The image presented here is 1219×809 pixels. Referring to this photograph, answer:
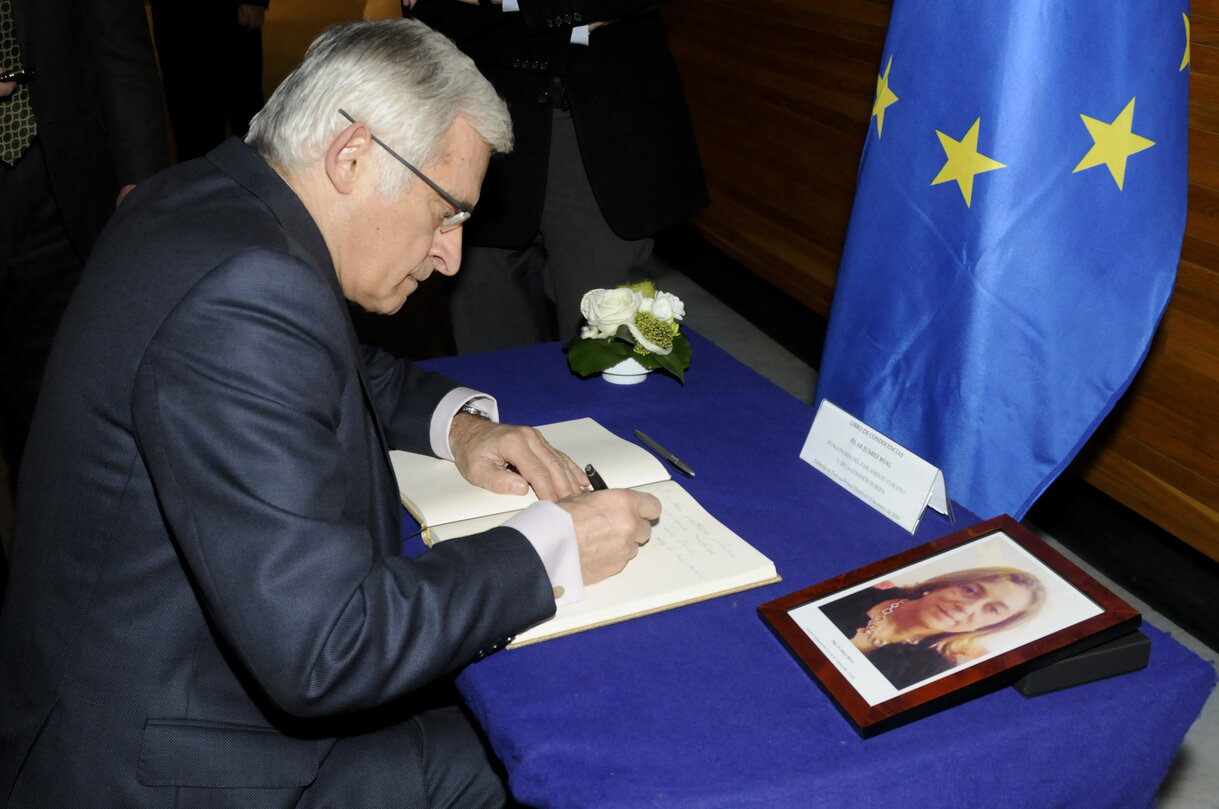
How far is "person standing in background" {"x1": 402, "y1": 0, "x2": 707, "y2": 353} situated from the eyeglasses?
1.07 meters

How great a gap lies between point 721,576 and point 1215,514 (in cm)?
188

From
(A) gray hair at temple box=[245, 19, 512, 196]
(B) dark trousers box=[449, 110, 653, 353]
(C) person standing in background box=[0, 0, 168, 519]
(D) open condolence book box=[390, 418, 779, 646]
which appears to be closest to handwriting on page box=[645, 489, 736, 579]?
(D) open condolence book box=[390, 418, 779, 646]

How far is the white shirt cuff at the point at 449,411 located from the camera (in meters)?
1.61

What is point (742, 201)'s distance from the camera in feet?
15.3

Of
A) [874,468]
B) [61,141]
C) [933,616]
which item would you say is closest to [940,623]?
[933,616]

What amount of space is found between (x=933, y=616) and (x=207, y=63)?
4.62 metres

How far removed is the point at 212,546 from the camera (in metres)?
1.00

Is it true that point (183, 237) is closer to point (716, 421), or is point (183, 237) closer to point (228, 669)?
point (228, 669)

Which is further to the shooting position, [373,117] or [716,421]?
[716,421]

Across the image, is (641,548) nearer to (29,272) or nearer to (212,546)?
(212,546)

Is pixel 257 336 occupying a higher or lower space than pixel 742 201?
higher

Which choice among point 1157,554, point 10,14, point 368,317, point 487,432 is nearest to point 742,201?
point 368,317

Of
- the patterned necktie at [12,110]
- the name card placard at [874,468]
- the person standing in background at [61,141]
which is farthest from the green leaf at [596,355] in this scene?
the patterned necktie at [12,110]

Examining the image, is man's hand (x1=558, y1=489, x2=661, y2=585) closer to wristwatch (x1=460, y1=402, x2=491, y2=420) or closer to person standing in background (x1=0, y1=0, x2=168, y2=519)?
wristwatch (x1=460, y1=402, x2=491, y2=420)
